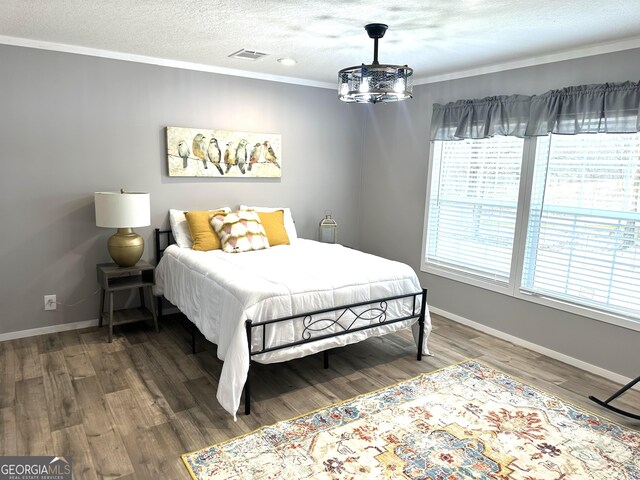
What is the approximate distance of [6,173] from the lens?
139 inches

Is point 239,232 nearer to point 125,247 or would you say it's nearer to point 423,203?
point 125,247

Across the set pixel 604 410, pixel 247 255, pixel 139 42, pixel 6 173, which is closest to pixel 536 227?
pixel 604 410

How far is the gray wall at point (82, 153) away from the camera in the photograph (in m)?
3.58

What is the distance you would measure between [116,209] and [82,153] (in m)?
0.67

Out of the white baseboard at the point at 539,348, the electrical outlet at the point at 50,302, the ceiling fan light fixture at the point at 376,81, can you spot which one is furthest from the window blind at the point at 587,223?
the electrical outlet at the point at 50,302

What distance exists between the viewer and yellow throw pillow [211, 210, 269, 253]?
3.99 metres

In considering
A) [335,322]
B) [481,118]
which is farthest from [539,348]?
[481,118]

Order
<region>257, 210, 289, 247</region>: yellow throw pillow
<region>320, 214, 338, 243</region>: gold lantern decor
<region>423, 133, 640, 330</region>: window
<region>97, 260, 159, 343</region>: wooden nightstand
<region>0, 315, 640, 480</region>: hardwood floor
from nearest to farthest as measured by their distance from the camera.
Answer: <region>0, 315, 640, 480</region>: hardwood floor, <region>423, 133, 640, 330</region>: window, <region>97, 260, 159, 343</region>: wooden nightstand, <region>257, 210, 289, 247</region>: yellow throw pillow, <region>320, 214, 338, 243</region>: gold lantern decor

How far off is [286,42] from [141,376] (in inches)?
106

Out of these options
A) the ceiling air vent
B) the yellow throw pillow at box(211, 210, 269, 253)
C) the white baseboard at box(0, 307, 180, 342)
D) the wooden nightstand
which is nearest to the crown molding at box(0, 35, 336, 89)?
the ceiling air vent

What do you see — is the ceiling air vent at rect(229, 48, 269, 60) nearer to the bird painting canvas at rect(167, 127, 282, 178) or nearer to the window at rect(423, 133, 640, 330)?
the bird painting canvas at rect(167, 127, 282, 178)

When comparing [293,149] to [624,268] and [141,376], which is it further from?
[624,268]

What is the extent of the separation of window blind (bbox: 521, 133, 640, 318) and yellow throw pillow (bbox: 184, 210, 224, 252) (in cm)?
277

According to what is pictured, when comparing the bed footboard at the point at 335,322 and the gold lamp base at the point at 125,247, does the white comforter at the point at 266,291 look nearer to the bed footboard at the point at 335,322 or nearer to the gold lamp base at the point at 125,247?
the bed footboard at the point at 335,322
